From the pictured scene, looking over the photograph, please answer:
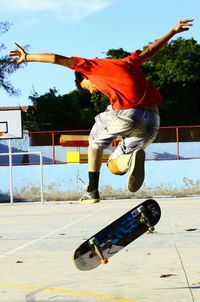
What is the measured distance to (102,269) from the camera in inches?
258

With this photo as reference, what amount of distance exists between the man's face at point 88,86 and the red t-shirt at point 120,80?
105mm

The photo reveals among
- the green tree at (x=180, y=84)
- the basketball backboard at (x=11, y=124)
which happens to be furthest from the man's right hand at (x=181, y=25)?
the green tree at (x=180, y=84)

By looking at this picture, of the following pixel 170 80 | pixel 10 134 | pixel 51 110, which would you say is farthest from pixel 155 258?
pixel 170 80

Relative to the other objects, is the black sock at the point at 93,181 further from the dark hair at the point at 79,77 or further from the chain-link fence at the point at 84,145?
the chain-link fence at the point at 84,145

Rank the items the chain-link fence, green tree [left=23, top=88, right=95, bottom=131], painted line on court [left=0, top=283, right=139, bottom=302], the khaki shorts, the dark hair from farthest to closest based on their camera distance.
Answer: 1. green tree [left=23, top=88, right=95, bottom=131]
2. the chain-link fence
3. the dark hair
4. the khaki shorts
5. painted line on court [left=0, top=283, right=139, bottom=302]

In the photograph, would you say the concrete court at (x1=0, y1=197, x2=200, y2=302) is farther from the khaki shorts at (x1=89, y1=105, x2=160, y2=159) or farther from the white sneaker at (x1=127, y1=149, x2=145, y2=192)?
the khaki shorts at (x1=89, y1=105, x2=160, y2=159)

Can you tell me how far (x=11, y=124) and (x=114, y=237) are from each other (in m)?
18.2

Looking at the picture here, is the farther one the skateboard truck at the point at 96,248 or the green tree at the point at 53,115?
the green tree at the point at 53,115

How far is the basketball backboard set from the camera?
902 inches

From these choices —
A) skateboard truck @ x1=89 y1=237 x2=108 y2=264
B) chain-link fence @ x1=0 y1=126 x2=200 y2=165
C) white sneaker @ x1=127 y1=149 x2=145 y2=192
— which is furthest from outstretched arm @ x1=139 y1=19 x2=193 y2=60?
chain-link fence @ x1=0 y1=126 x2=200 y2=165

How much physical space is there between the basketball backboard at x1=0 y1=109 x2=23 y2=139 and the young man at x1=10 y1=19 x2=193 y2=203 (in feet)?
57.3

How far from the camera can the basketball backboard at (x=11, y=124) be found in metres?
22.9

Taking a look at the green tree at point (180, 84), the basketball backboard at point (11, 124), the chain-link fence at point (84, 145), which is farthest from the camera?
the green tree at point (180, 84)

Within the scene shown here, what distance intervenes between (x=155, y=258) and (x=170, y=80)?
44.3m
